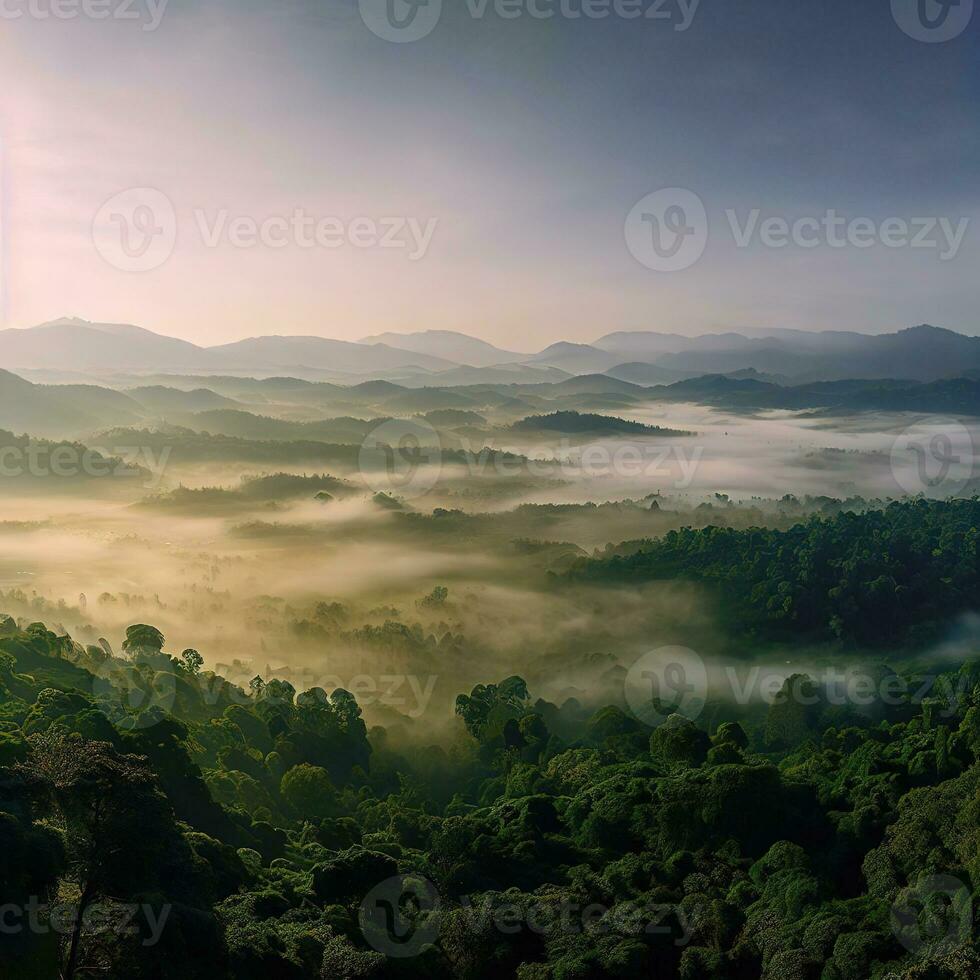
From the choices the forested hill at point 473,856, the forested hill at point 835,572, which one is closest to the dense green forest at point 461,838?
the forested hill at point 473,856

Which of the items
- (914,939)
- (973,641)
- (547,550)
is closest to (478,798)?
(914,939)

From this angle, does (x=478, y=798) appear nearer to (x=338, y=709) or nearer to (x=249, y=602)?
(x=338, y=709)

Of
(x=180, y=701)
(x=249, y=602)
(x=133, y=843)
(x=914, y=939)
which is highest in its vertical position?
(x=133, y=843)

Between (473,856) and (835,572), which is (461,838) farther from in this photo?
(835,572)

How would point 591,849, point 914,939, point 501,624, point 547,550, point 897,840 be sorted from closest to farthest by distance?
point 914,939, point 897,840, point 591,849, point 501,624, point 547,550

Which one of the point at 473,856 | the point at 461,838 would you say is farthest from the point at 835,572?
the point at 473,856

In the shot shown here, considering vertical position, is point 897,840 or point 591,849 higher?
point 897,840

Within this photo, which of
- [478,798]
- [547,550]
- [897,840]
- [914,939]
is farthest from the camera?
[547,550]

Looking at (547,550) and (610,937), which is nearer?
(610,937)
